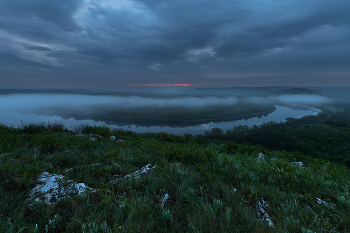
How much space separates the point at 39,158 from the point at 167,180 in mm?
3599

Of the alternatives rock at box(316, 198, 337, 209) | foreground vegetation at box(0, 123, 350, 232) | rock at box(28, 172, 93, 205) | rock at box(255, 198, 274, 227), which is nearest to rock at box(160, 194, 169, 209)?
foreground vegetation at box(0, 123, 350, 232)

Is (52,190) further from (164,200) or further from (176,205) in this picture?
(176,205)

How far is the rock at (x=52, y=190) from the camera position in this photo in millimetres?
2273

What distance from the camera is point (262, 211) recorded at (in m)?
2.33

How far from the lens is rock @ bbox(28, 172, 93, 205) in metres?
2.27

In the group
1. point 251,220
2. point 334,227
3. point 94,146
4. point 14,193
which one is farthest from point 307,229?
point 94,146

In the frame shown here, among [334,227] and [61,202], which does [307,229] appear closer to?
[334,227]

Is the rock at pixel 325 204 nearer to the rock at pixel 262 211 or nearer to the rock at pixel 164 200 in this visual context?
the rock at pixel 262 211

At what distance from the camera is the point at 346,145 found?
Answer: 3856 cm

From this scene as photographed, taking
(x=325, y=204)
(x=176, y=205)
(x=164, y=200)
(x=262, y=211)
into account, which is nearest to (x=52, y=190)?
(x=164, y=200)

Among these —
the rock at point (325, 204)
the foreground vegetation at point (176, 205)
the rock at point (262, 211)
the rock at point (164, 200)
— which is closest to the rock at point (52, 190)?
the foreground vegetation at point (176, 205)

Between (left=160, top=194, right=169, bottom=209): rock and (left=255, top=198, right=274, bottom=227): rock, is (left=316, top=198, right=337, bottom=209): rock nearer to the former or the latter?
(left=255, top=198, right=274, bottom=227): rock

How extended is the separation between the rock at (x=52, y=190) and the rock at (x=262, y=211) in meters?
2.79

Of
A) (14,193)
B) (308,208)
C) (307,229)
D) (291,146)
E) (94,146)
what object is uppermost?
(14,193)
